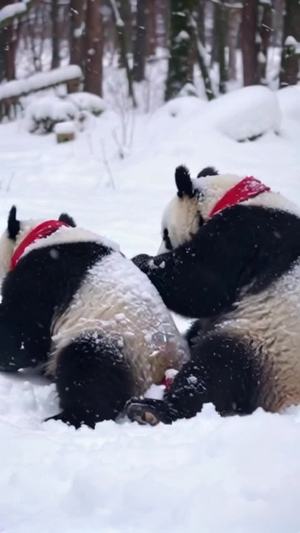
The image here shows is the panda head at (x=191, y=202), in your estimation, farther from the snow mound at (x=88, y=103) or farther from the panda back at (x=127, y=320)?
the snow mound at (x=88, y=103)

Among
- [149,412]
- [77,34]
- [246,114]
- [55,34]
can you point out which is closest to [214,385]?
Answer: [149,412]

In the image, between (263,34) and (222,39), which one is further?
(222,39)

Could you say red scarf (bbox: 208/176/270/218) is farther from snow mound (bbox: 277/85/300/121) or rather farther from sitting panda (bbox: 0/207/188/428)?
snow mound (bbox: 277/85/300/121)

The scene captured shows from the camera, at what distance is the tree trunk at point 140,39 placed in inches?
767

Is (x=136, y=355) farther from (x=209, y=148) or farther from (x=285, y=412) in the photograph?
(x=209, y=148)

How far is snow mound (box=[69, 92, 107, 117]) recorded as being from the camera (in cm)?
1469

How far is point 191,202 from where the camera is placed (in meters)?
4.15

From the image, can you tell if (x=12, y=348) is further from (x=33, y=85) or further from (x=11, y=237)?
(x=33, y=85)

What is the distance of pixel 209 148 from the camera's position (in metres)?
9.70

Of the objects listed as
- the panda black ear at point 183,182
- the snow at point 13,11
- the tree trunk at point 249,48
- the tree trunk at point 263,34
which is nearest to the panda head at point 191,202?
the panda black ear at point 183,182

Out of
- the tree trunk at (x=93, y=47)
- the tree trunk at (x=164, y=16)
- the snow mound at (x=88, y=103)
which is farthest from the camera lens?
the tree trunk at (x=164, y=16)

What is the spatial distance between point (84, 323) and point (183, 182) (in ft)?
2.99

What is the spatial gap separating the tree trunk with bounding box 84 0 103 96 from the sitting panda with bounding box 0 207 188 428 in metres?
12.8

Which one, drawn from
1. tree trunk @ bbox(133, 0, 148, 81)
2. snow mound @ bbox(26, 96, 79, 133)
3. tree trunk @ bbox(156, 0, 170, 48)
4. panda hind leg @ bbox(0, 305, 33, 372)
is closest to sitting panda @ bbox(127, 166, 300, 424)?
panda hind leg @ bbox(0, 305, 33, 372)
